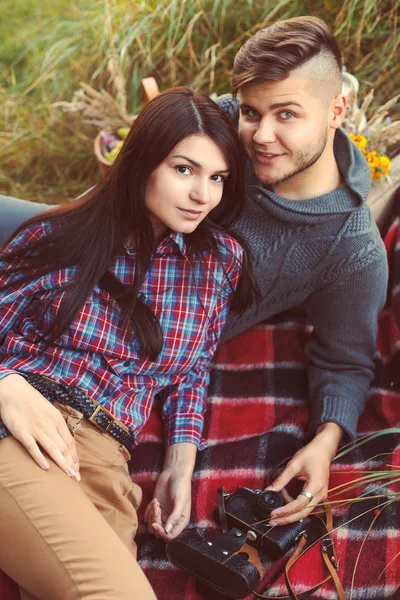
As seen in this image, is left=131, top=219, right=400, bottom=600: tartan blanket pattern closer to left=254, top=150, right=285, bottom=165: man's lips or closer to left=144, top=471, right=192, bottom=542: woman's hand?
left=144, top=471, right=192, bottom=542: woman's hand

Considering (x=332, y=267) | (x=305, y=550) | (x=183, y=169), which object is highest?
(x=183, y=169)

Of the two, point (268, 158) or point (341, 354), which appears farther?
point (341, 354)

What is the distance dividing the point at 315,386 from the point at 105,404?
634 mm

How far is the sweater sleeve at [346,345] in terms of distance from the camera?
6.47 feet

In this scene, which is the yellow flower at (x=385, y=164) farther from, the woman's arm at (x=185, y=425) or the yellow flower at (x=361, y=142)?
the woman's arm at (x=185, y=425)

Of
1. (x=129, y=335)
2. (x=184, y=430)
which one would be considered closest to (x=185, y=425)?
(x=184, y=430)

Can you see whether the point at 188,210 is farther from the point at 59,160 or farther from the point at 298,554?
the point at 59,160

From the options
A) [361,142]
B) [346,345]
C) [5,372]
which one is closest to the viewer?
[5,372]

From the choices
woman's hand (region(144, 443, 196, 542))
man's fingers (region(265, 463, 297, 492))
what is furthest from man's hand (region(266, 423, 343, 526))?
woman's hand (region(144, 443, 196, 542))

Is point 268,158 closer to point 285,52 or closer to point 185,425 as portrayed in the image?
point 285,52

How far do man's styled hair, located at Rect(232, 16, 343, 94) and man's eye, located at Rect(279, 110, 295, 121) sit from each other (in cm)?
8

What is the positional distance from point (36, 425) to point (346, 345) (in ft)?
2.97

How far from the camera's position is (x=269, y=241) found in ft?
6.59

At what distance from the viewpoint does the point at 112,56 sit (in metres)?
3.37
